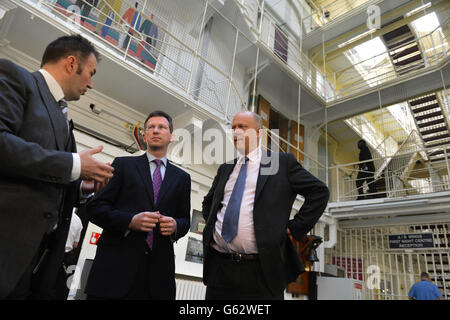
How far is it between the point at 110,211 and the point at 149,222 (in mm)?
251

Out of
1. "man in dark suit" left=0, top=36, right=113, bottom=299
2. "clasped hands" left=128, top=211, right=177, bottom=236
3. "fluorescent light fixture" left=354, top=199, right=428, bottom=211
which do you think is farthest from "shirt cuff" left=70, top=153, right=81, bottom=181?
"fluorescent light fixture" left=354, top=199, right=428, bottom=211

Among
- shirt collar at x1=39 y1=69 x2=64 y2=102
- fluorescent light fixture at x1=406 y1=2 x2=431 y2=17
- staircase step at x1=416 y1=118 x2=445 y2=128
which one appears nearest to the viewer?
shirt collar at x1=39 y1=69 x2=64 y2=102

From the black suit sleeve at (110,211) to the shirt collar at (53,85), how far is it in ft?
2.02

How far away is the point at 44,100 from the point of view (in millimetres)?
1119

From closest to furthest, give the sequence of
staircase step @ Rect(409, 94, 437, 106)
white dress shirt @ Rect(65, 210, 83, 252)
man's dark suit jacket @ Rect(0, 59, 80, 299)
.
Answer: man's dark suit jacket @ Rect(0, 59, 80, 299)
white dress shirt @ Rect(65, 210, 83, 252)
staircase step @ Rect(409, 94, 437, 106)

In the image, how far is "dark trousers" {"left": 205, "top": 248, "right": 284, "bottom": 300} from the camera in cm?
146

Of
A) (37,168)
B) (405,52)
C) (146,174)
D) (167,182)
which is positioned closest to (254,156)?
(167,182)

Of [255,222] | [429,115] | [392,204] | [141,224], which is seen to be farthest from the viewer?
[429,115]

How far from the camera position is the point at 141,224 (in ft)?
4.76

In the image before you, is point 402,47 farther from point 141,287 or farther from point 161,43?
point 141,287

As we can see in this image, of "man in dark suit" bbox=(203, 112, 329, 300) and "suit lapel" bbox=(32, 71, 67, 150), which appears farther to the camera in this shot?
"man in dark suit" bbox=(203, 112, 329, 300)

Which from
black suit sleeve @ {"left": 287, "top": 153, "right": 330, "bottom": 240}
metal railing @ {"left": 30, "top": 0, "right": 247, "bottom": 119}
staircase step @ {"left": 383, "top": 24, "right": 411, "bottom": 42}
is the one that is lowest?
black suit sleeve @ {"left": 287, "top": 153, "right": 330, "bottom": 240}

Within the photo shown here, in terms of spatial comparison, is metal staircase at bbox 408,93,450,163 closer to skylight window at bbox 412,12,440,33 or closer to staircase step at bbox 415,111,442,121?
staircase step at bbox 415,111,442,121

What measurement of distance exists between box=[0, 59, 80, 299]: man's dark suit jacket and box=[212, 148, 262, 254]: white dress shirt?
86 centimetres
